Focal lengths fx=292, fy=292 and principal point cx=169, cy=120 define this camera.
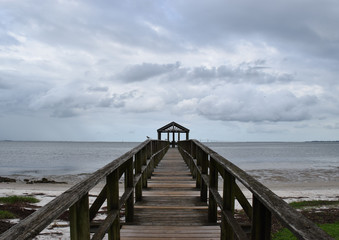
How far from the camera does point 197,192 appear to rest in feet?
21.5

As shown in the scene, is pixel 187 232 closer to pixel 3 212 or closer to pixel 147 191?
pixel 147 191

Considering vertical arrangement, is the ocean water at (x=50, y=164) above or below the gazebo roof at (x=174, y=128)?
below

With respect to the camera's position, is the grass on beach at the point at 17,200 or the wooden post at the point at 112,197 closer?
the wooden post at the point at 112,197

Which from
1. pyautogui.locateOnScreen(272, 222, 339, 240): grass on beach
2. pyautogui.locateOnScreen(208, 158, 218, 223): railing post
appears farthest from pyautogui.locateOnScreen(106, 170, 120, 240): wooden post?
pyautogui.locateOnScreen(272, 222, 339, 240): grass on beach

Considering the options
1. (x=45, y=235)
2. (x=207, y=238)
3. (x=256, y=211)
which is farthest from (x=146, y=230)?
(x=45, y=235)

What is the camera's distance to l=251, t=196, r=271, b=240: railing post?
201cm

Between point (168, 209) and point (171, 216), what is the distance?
437mm

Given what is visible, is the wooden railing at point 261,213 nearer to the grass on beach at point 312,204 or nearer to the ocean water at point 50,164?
the grass on beach at point 312,204

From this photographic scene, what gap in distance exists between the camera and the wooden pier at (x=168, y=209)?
1558 mm

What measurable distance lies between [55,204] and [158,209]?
12.1 ft

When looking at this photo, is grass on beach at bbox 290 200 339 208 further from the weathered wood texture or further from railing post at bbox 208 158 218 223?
railing post at bbox 208 158 218 223

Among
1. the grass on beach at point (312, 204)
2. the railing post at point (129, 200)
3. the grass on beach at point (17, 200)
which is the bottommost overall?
the grass on beach at point (312, 204)

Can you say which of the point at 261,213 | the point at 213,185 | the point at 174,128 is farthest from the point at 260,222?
the point at 174,128

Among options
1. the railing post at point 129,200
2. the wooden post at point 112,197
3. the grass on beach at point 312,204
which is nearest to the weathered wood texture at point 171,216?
the railing post at point 129,200
